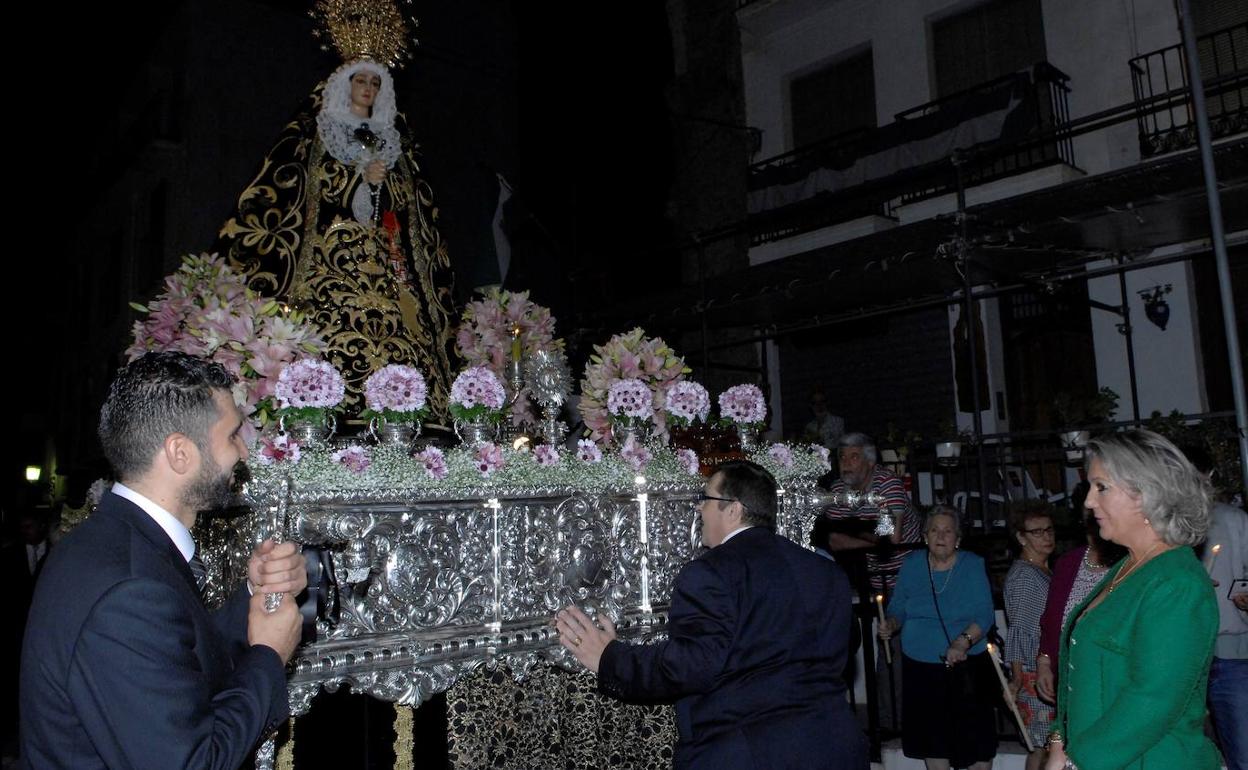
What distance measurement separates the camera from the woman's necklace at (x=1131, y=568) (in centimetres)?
254

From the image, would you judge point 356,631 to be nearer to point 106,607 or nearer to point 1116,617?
point 106,607

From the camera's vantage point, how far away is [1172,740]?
7.76 ft

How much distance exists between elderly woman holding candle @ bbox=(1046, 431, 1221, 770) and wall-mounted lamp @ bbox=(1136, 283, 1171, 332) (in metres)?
9.60

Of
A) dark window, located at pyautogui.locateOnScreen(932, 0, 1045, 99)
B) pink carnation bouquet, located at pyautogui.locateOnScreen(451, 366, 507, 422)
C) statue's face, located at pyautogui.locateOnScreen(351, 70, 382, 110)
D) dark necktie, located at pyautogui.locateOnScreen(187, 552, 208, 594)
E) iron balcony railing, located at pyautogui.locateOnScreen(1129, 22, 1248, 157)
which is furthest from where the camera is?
dark window, located at pyautogui.locateOnScreen(932, 0, 1045, 99)

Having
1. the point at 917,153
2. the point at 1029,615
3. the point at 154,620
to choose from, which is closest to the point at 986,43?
the point at 917,153

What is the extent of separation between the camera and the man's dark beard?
190cm

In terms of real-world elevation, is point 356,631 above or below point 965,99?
below

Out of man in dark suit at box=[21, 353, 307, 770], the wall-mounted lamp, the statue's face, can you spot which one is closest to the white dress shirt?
man in dark suit at box=[21, 353, 307, 770]

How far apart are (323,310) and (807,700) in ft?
8.96

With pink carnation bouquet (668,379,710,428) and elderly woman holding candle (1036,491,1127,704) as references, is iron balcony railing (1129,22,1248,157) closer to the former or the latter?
elderly woman holding candle (1036,491,1127,704)

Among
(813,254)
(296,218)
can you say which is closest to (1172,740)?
(296,218)

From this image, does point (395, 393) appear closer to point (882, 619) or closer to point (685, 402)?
point (685, 402)

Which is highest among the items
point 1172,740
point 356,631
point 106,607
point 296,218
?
point 296,218

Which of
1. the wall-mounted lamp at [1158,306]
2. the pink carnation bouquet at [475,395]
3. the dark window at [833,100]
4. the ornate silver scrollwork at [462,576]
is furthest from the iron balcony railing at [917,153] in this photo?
the pink carnation bouquet at [475,395]
